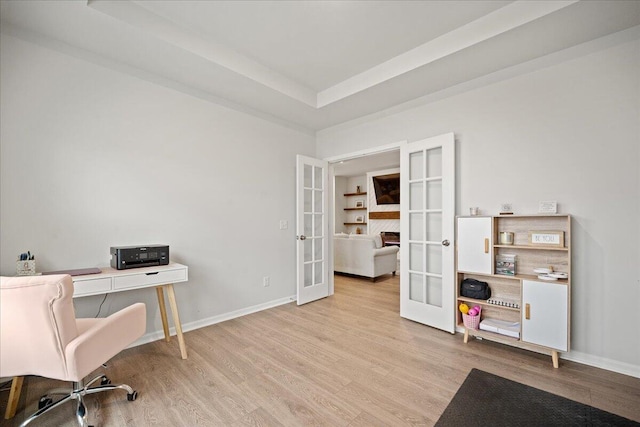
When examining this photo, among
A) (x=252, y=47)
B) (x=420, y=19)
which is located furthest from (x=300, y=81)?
(x=420, y=19)

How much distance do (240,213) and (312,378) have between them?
6.92 feet

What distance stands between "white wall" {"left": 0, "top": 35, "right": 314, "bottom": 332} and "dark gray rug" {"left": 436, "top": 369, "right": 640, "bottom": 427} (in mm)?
2553

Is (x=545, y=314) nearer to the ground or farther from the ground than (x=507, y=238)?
nearer to the ground

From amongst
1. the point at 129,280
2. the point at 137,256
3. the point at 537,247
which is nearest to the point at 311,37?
the point at 137,256

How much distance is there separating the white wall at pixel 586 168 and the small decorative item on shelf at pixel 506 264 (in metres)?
0.43

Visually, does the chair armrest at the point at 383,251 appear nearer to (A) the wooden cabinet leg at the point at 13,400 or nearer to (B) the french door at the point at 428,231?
(B) the french door at the point at 428,231

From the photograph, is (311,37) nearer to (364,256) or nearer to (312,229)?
(312,229)

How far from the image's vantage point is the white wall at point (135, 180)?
219 centimetres

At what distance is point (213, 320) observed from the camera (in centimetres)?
323

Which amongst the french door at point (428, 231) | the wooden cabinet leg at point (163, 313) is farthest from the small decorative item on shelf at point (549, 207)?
the wooden cabinet leg at point (163, 313)

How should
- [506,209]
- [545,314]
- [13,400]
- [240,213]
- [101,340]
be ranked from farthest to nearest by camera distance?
[240,213]
[506,209]
[545,314]
[13,400]
[101,340]

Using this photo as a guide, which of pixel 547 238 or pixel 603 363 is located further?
pixel 547 238

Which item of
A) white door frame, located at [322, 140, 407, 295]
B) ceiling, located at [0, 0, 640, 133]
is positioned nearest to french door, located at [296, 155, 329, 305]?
white door frame, located at [322, 140, 407, 295]

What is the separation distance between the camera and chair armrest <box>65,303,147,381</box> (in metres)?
1.44
